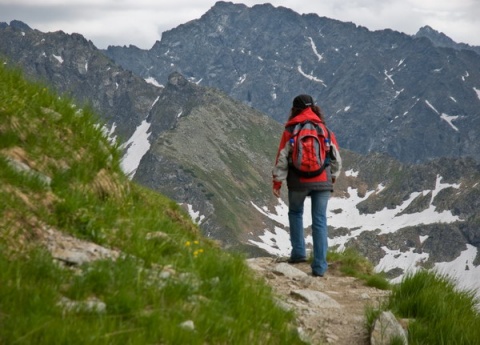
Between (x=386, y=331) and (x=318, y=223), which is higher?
(x=318, y=223)

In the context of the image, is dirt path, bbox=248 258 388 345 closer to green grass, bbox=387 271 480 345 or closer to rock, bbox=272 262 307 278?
rock, bbox=272 262 307 278

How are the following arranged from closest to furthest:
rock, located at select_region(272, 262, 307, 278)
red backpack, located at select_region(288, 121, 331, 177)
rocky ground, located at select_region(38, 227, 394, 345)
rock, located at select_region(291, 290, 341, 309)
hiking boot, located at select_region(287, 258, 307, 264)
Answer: rocky ground, located at select_region(38, 227, 394, 345), rock, located at select_region(291, 290, 341, 309), red backpack, located at select_region(288, 121, 331, 177), rock, located at select_region(272, 262, 307, 278), hiking boot, located at select_region(287, 258, 307, 264)

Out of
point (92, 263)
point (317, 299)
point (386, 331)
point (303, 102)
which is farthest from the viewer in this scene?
point (303, 102)

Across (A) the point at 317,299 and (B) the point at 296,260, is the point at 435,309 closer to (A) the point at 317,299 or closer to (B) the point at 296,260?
(A) the point at 317,299

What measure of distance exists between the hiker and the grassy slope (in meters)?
3.56

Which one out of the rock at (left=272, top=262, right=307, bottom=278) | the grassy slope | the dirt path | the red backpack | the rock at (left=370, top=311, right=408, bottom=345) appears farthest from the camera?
the rock at (left=272, top=262, right=307, bottom=278)

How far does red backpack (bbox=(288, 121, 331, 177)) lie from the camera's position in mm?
10008

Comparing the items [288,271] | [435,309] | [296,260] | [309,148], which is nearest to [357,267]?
[296,260]

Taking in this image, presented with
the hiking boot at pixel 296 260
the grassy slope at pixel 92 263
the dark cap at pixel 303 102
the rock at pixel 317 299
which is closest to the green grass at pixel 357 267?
the hiking boot at pixel 296 260

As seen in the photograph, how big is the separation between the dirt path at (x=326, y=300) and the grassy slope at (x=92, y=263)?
113 cm

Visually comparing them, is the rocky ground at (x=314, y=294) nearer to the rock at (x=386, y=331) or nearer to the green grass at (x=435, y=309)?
the rock at (x=386, y=331)

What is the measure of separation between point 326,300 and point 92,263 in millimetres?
4554

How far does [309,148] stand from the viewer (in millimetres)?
10008

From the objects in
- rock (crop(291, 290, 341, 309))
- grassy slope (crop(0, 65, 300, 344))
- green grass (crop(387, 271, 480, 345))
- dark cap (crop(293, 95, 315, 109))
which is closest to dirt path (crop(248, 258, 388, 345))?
rock (crop(291, 290, 341, 309))
